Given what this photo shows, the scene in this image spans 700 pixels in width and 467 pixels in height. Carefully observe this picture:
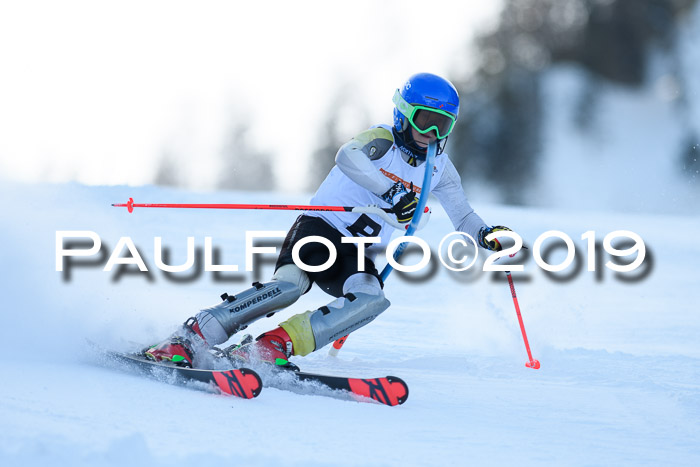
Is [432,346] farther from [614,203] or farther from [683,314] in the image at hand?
[614,203]

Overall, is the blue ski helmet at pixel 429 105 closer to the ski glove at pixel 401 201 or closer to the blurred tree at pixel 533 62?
the ski glove at pixel 401 201

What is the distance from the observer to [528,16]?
74.8ft

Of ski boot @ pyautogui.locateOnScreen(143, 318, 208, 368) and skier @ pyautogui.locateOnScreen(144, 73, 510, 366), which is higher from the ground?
skier @ pyautogui.locateOnScreen(144, 73, 510, 366)

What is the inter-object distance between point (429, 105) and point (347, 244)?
841 millimetres

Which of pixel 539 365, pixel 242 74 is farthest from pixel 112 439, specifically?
pixel 242 74

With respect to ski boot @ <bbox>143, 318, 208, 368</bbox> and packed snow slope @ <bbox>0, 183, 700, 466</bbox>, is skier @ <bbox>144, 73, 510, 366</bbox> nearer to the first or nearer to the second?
ski boot @ <bbox>143, 318, 208, 368</bbox>

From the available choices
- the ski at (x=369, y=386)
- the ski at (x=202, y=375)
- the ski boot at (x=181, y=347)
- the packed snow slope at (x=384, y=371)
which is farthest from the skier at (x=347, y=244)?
the packed snow slope at (x=384, y=371)

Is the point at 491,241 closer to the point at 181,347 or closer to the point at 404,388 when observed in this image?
the point at 404,388

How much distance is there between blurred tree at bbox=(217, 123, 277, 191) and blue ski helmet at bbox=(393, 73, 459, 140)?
71.2ft

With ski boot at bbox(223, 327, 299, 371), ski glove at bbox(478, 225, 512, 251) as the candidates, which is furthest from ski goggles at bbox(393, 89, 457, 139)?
ski boot at bbox(223, 327, 299, 371)

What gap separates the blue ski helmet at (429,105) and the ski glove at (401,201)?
0.32 meters

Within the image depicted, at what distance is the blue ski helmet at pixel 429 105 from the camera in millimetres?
4184

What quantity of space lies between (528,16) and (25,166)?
1879 cm

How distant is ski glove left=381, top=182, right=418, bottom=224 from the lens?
4129mm
